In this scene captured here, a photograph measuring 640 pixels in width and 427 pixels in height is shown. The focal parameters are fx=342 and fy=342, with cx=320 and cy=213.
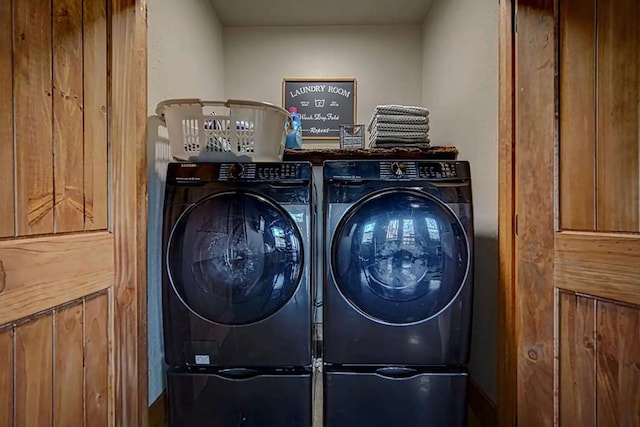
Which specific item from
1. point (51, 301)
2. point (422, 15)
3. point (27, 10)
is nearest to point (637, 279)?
point (51, 301)

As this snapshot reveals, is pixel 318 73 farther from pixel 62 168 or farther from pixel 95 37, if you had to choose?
pixel 62 168

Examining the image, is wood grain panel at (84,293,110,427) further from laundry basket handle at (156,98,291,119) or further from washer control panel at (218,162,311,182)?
laundry basket handle at (156,98,291,119)

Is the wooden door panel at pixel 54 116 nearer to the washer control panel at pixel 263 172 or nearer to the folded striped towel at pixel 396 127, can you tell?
the washer control panel at pixel 263 172

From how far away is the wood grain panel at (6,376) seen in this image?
71 centimetres

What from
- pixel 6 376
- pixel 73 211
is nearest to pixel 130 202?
pixel 73 211

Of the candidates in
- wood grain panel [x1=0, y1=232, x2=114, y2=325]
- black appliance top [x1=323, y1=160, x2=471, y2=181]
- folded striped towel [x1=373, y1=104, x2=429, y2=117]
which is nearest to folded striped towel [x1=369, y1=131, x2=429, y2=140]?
folded striped towel [x1=373, y1=104, x2=429, y2=117]

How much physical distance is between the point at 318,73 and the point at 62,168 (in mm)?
1983

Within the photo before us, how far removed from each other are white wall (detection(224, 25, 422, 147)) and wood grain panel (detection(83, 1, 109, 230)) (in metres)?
1.54

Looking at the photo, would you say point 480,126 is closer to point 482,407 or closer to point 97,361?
point 482,407

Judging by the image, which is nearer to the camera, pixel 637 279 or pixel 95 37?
pixel 637 279

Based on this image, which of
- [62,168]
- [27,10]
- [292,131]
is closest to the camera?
[27,10]

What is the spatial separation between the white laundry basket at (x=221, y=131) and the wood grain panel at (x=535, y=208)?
94cm

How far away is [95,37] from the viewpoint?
3.33ft

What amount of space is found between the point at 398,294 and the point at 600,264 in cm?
63
